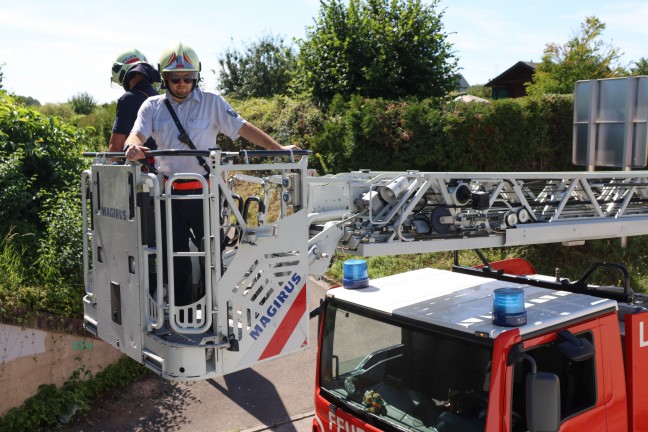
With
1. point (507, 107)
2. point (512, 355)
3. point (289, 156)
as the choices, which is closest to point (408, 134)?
point (507, 107)

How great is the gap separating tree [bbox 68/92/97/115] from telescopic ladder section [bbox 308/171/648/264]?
110 ft

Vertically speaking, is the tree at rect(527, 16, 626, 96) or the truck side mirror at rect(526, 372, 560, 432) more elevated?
the tree at rect(527, 16, 626, 96)

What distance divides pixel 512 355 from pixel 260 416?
4.59 m

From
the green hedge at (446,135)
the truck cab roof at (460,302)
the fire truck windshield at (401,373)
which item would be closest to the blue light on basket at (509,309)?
the truck cab roof at (460,302)

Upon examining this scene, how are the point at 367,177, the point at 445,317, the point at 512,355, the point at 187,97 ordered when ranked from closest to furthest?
the point at 512,355 → the point at 445,317 → the point at 187,97 → the point at 367,177

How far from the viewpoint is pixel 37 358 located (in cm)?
703

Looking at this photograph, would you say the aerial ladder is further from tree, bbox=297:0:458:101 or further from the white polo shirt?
tree, bbox=297:0:458:101

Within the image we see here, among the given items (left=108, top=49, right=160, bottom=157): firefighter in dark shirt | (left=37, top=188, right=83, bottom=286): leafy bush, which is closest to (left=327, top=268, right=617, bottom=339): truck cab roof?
(left=108, top=49, right=160, bottom=157): firefighter in dark shirt

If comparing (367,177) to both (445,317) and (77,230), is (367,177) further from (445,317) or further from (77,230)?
(77,230)

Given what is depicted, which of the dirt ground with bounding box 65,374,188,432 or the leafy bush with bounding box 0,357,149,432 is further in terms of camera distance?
the dirt ground with bounding box 65,374,188,432

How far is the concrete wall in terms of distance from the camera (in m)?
6.75

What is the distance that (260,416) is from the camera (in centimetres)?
720

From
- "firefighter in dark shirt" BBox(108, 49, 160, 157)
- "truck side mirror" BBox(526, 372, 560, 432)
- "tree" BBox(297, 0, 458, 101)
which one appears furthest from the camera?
"tree" BBox(297, 0, 458, 101)

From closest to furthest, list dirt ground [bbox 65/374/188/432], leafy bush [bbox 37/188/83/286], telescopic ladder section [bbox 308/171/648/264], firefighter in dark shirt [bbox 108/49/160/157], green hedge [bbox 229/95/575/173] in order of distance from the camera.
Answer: telescopic ladder section [bbox 308/171/648/264], firefighter in dark shirt [bbox 108/49/160/157], dirt ground [bbox 65/374/188/432], leafy bush [bbox 37/188/83/286], green hedge [bbox 229/95/575/173]
